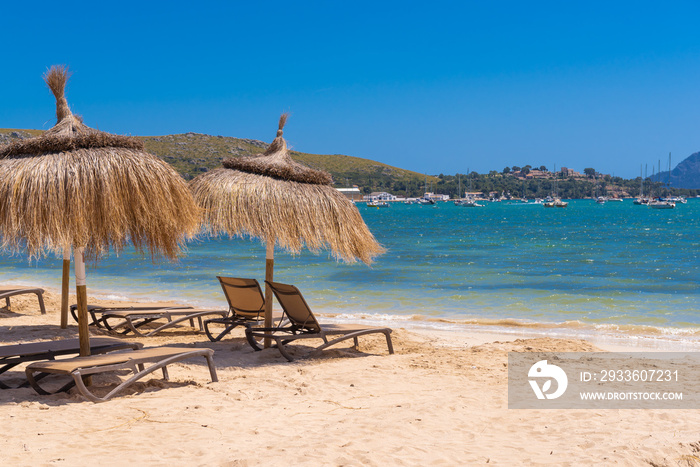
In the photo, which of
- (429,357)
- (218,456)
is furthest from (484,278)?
(218,456)

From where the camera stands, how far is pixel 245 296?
755 cm

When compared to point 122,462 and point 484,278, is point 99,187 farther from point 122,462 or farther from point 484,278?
point 484,278

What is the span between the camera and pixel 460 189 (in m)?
163

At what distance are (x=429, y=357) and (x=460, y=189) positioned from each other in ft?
523

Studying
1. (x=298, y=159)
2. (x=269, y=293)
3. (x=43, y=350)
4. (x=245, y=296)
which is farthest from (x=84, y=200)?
(x=298, y=159)

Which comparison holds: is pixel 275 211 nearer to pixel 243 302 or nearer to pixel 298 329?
pixel 298 329

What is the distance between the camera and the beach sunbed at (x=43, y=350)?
513 centimetres

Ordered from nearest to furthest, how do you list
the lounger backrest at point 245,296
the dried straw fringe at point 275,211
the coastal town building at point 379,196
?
the dried straw fringe at point 275,211
the lounger backrest at point 245,296
the coastal town building at point 379,196

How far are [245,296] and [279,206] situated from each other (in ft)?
5.28

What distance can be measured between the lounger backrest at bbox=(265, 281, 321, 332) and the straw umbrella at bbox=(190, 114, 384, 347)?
0.63 feet

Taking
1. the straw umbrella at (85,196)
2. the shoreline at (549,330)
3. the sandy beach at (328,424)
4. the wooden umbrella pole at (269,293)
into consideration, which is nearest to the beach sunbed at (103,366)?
the sandy beach at (328,424)

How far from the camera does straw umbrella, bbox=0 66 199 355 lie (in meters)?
4.60

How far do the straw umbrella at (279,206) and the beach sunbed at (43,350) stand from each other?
1.58 m

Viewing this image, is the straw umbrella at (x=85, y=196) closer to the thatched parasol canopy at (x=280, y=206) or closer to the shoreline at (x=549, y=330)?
the thatched parasol canopy at (x=280, y=206)
